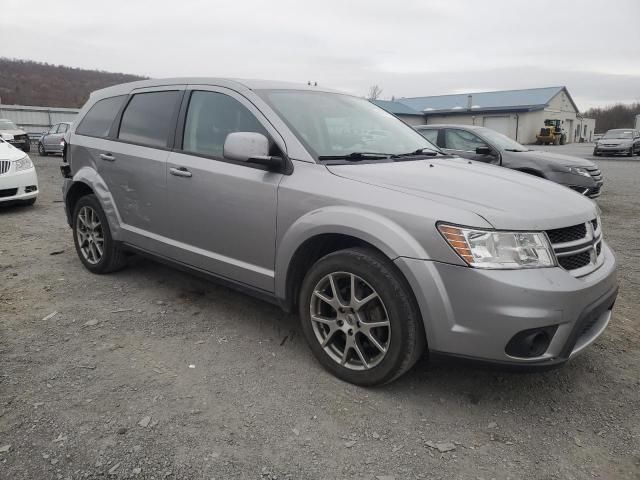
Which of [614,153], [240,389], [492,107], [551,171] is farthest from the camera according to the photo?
[492,107]

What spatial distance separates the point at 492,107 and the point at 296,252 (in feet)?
151

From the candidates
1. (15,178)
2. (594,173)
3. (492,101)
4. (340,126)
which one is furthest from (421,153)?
(492,101)

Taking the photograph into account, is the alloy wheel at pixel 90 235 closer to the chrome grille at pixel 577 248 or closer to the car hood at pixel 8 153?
the chrome grille at pixel 577 248

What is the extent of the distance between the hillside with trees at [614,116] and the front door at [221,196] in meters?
78.2

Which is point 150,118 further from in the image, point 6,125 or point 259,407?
point 6,125

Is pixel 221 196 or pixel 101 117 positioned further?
pixel 101 117

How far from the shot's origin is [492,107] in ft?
147

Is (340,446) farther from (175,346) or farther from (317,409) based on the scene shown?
(175,346)

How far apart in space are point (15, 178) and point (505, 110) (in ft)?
139

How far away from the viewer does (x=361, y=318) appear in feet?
9.11

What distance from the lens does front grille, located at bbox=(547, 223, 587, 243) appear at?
2.54 meters

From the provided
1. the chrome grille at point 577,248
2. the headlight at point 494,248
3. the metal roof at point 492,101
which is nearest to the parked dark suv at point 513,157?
the chrome grille at point 577,248

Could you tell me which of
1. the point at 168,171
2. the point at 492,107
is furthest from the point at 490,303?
the point at 492,107

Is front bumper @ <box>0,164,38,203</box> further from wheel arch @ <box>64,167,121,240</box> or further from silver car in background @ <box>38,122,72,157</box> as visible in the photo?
silver car in background @ <box>38,122,72,157</box>
